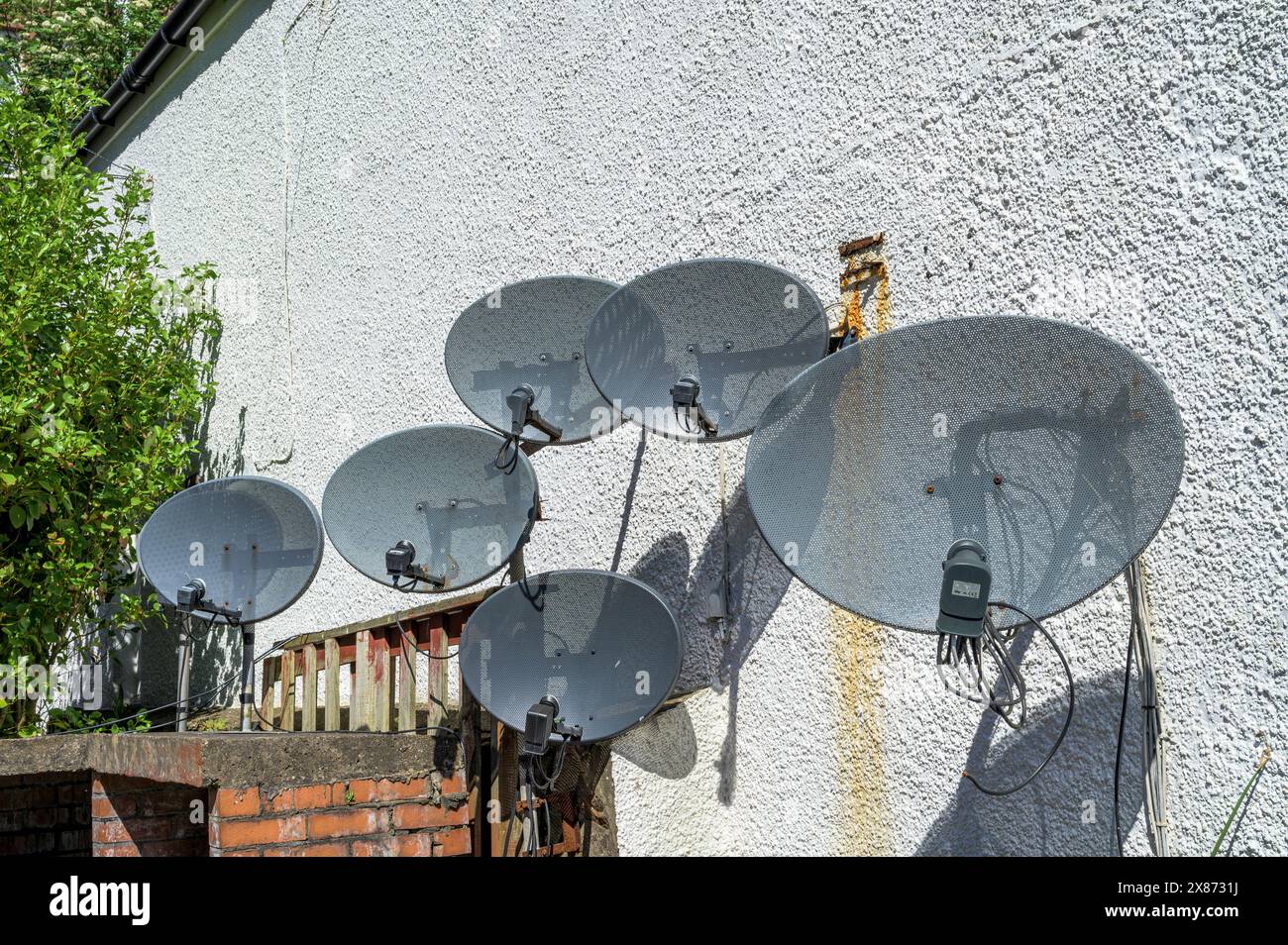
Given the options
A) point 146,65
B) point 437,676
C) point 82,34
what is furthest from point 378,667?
point 82,34

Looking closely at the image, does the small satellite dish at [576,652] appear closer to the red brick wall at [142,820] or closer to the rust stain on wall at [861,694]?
the rust stain on wall at [861,694]

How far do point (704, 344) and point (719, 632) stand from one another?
1118 mm

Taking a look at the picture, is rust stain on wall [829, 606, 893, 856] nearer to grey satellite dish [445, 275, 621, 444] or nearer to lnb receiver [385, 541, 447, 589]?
grey satellite dish [445, 275, 621, 444]

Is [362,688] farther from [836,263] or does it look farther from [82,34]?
[82,34]

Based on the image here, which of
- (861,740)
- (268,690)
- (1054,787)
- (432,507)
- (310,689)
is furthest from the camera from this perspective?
(268,690)

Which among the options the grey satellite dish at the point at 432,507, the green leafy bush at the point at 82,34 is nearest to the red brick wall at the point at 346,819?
the grey satellite dish at the point at 432,507

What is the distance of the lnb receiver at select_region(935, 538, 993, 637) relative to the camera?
269 centimetres

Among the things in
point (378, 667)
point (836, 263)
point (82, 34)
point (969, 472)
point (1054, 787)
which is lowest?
point (1054, 787)

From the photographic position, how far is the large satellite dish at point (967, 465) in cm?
273

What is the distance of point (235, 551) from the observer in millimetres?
5176

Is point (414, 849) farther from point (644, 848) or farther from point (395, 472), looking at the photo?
point (395, 472)

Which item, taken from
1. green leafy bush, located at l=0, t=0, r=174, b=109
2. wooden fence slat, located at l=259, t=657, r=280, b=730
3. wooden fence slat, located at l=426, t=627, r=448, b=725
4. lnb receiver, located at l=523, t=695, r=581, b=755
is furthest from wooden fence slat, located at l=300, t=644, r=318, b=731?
green leafy bush, located at l=0, t=0, r=174, b=109

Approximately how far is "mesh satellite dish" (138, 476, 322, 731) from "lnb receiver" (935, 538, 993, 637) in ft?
9.85

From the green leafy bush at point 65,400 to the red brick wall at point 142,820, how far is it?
1.98 m
